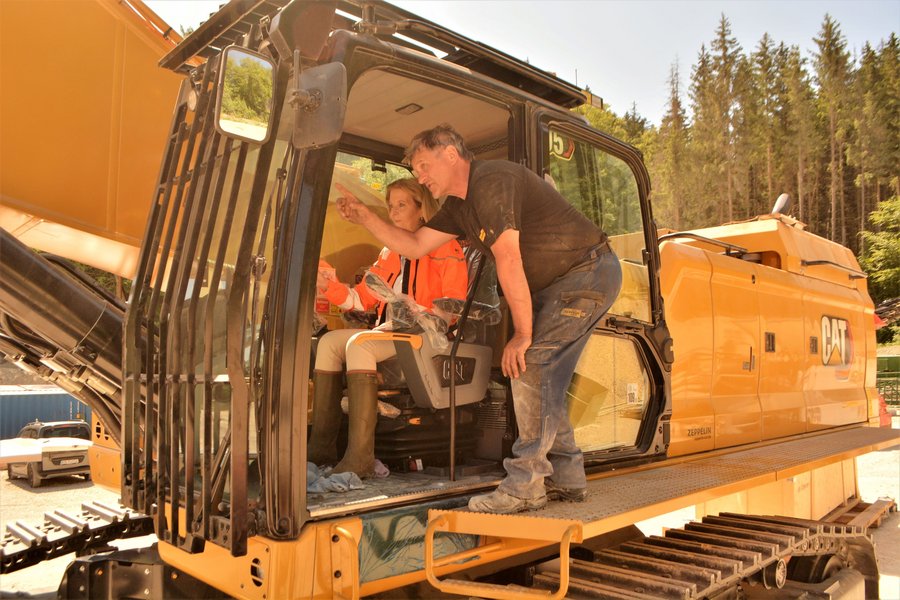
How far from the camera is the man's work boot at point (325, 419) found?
10.0ft

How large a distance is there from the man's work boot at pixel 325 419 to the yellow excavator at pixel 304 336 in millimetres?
212

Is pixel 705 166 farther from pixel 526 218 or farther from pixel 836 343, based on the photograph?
pixel 526 218

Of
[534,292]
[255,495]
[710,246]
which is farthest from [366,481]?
[710,246]

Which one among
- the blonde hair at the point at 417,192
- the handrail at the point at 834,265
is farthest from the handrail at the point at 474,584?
the handrail at the point at 834,265

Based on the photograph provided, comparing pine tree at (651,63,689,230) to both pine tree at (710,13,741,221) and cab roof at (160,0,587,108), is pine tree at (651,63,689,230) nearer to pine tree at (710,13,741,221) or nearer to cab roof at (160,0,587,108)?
pine tree at (710,13,741,221)

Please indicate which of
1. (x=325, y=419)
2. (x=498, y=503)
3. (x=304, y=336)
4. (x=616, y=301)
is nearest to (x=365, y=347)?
(x=325, y=419)

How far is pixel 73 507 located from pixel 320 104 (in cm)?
817

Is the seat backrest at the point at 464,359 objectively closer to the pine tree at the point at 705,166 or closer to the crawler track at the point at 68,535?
the crawler track at the point at 68,535

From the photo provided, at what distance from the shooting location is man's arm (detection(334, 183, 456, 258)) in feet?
10.3

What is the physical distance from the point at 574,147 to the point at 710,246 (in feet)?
9.31

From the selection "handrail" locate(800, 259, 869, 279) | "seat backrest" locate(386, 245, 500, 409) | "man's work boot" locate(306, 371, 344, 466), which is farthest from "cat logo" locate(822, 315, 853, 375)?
"man's work boot" locate(306, 371, 344, 466)

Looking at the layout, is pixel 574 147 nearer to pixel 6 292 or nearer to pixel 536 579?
pixel 536 579

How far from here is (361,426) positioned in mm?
2844

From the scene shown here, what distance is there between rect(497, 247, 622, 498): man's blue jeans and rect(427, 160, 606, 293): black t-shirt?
2.7 inches
